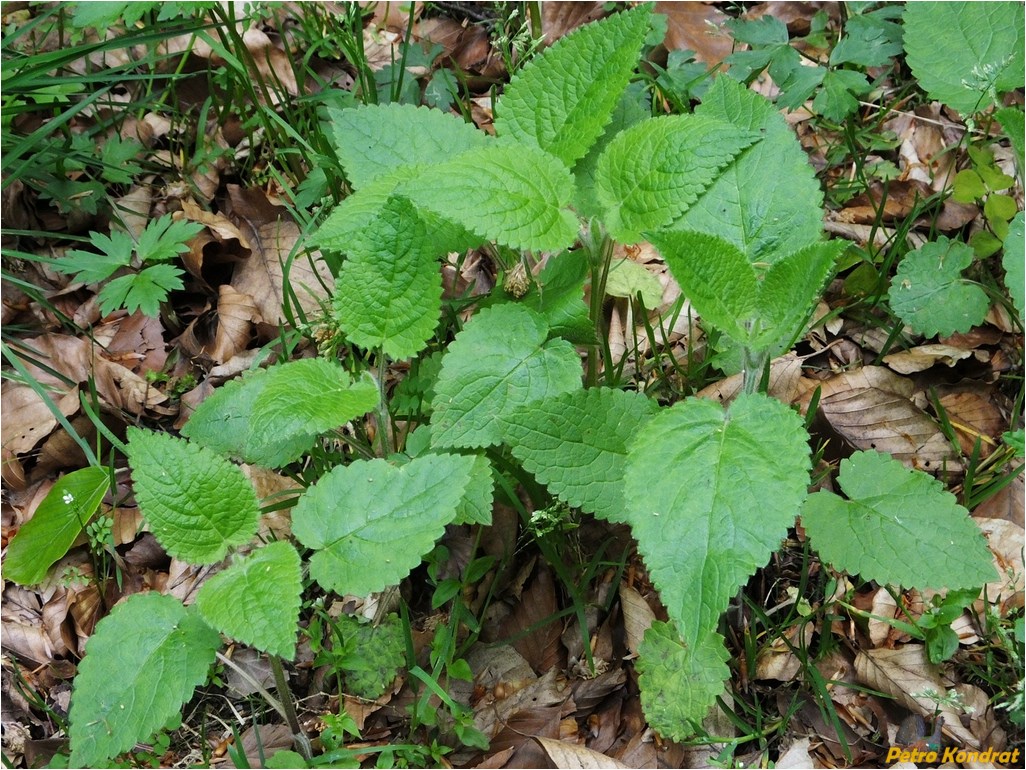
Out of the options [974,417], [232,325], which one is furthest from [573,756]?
[232,325]

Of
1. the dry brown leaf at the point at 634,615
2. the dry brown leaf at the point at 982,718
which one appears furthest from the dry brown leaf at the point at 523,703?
the dry brown leaf at the point at 982,718

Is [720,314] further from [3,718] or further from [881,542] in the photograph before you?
[3,718]

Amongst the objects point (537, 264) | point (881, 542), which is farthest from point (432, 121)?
point (881, 542)

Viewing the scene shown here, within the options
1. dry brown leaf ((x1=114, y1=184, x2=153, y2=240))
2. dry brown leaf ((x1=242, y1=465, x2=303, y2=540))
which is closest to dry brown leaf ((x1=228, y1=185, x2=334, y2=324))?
dry brown leaf ((x1=114, y1=184, x2=153, y2=240))

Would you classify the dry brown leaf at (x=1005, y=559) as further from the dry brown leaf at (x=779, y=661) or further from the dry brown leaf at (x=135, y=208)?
the dry brown leaf at (x=135, y=208)

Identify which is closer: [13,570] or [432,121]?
[432,121]

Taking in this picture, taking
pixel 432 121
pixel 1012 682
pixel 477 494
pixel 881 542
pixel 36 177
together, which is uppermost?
pixel 432 121

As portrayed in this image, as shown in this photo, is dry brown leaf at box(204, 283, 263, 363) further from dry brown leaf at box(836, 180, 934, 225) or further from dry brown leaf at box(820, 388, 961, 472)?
dry brown leaf at box(836, 180, 934, 225)
